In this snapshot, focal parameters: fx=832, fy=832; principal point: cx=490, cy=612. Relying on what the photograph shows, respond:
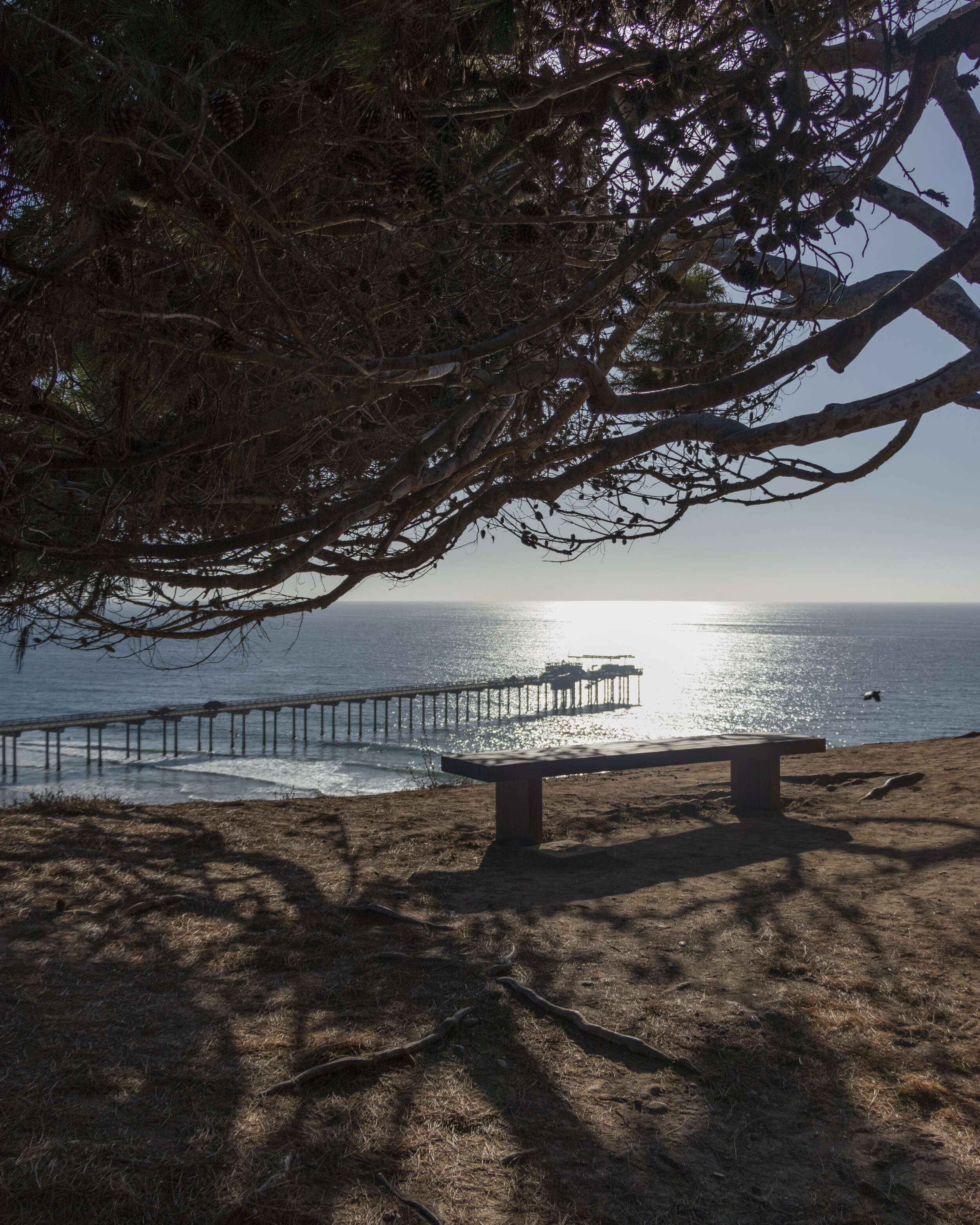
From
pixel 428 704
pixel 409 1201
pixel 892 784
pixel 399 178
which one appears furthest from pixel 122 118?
pixel 428 704

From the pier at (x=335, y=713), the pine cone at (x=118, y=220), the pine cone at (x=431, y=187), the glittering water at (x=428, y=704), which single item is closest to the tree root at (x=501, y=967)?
the pine cone at (x=431, y=187)

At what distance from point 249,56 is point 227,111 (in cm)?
41

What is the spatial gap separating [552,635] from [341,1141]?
5861 inches

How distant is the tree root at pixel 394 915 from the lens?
12.6ft

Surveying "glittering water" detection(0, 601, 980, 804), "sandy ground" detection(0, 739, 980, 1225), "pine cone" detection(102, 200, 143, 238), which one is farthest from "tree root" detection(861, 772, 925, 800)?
"pine cone" detection(102, 200, 143, 238)

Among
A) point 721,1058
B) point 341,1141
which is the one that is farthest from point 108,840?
point 721,1058

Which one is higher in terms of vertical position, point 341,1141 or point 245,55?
point 245,55

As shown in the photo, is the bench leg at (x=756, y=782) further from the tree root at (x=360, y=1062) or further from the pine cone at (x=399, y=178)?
the pine cone at (x=399, y=178)

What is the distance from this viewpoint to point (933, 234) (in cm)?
500

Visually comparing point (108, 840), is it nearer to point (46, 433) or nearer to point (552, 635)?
point (46, 433)

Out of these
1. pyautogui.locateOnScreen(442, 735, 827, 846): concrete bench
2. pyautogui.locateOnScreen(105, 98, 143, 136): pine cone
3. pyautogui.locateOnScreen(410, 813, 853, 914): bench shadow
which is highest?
pyautogui.locateOnScreen(105, 98, 143, 136): pine cone

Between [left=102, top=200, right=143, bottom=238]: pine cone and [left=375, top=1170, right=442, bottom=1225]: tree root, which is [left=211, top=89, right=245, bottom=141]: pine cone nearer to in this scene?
[left=102, top=200, right=143, bottom=238]: pine cone

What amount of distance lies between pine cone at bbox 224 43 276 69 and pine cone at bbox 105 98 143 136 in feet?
1.45

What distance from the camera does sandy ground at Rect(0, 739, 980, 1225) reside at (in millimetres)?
1975
